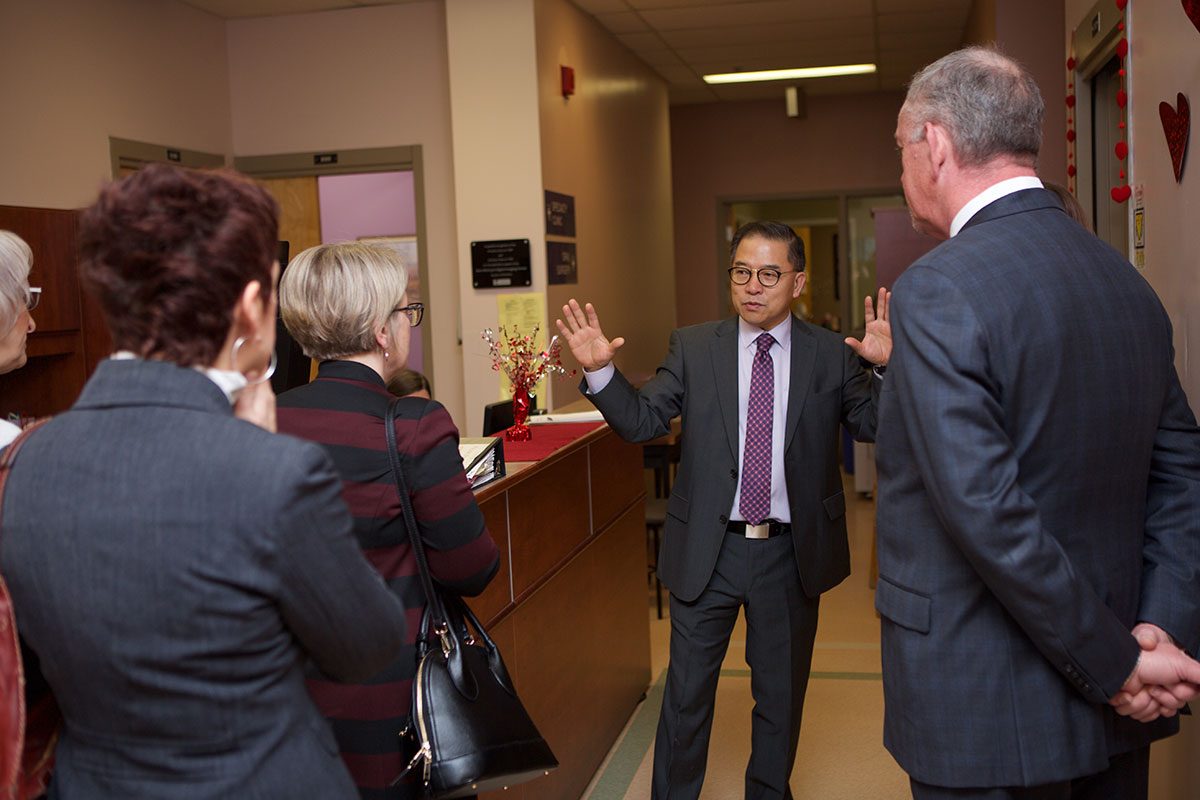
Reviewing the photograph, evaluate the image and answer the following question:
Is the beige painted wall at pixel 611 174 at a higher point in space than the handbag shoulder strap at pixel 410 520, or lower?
higher

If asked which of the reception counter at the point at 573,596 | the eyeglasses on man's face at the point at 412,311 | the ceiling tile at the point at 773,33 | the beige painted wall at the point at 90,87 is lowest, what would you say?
the reception counter at the point at 573,596

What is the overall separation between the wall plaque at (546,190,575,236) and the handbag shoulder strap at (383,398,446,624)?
4.33 m

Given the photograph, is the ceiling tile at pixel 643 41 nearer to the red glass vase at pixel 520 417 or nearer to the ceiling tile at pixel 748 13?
the ceiling tile at pixel 748 13

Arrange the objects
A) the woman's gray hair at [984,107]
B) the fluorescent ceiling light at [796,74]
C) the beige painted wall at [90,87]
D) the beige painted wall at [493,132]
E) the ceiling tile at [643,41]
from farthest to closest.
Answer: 1. the fluorescent ceiling light at [796,74]
2. the ceiling tile at [643,41]
3. the beige painted wall at [493,132]
4. the beige painted wall at [90,87]
5. the woman's gray hair at [984,107]

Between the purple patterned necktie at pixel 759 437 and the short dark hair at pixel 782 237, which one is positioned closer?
the purple patterned necktie at pixel 759 437

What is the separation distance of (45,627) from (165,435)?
264mm

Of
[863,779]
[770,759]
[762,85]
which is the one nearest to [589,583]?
[770,759]

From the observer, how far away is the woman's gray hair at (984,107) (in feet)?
6.08

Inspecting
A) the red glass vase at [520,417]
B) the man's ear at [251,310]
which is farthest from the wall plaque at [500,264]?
the man's ear at [251,310]

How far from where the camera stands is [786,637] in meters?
3.12

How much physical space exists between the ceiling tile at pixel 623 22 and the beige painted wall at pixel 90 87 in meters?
2.42

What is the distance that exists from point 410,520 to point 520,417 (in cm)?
167

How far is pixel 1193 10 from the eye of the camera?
224 cm

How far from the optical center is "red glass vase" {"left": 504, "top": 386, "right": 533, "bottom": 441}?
11.7ft
